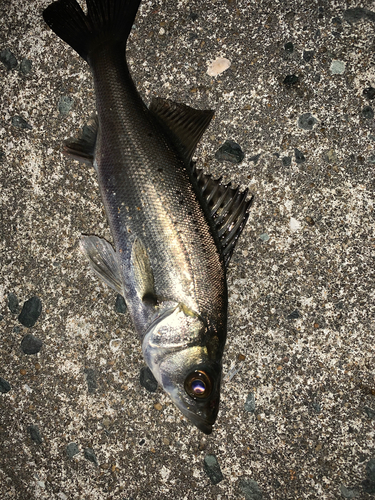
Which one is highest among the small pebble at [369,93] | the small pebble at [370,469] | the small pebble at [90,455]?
the small pebble at [369,93]

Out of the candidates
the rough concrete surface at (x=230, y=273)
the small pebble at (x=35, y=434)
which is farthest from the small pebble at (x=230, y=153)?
the small pebble at (x=35, y=434)

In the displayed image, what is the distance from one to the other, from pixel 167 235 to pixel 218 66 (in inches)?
49.6

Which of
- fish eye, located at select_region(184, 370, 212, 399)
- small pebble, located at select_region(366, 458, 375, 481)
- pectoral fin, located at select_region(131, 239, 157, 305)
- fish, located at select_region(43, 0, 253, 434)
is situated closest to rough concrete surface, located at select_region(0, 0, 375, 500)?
small pebble, located at select_region(366, 458, 375, 481)

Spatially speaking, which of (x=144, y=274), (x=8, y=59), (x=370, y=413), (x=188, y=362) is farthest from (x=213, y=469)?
(x=8, y=59)

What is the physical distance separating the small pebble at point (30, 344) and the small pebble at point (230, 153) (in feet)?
5.84

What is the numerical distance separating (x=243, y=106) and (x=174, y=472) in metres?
2.42

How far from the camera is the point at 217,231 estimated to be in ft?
6.74

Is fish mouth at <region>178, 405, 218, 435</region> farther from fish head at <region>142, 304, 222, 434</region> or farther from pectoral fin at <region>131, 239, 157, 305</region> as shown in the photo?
pectoral fin at <region>131, 239, 157, 305</region>

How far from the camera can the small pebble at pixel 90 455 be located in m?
2.41

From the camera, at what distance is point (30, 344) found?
2.53 m

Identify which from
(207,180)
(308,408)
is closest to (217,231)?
(207,180)

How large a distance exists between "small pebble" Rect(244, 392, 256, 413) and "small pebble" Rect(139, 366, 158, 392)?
597mm

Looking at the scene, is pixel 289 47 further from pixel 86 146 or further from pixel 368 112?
pixel 86 146

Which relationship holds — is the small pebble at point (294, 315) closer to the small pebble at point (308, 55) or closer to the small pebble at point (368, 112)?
the small pebble at point (368, 112)
